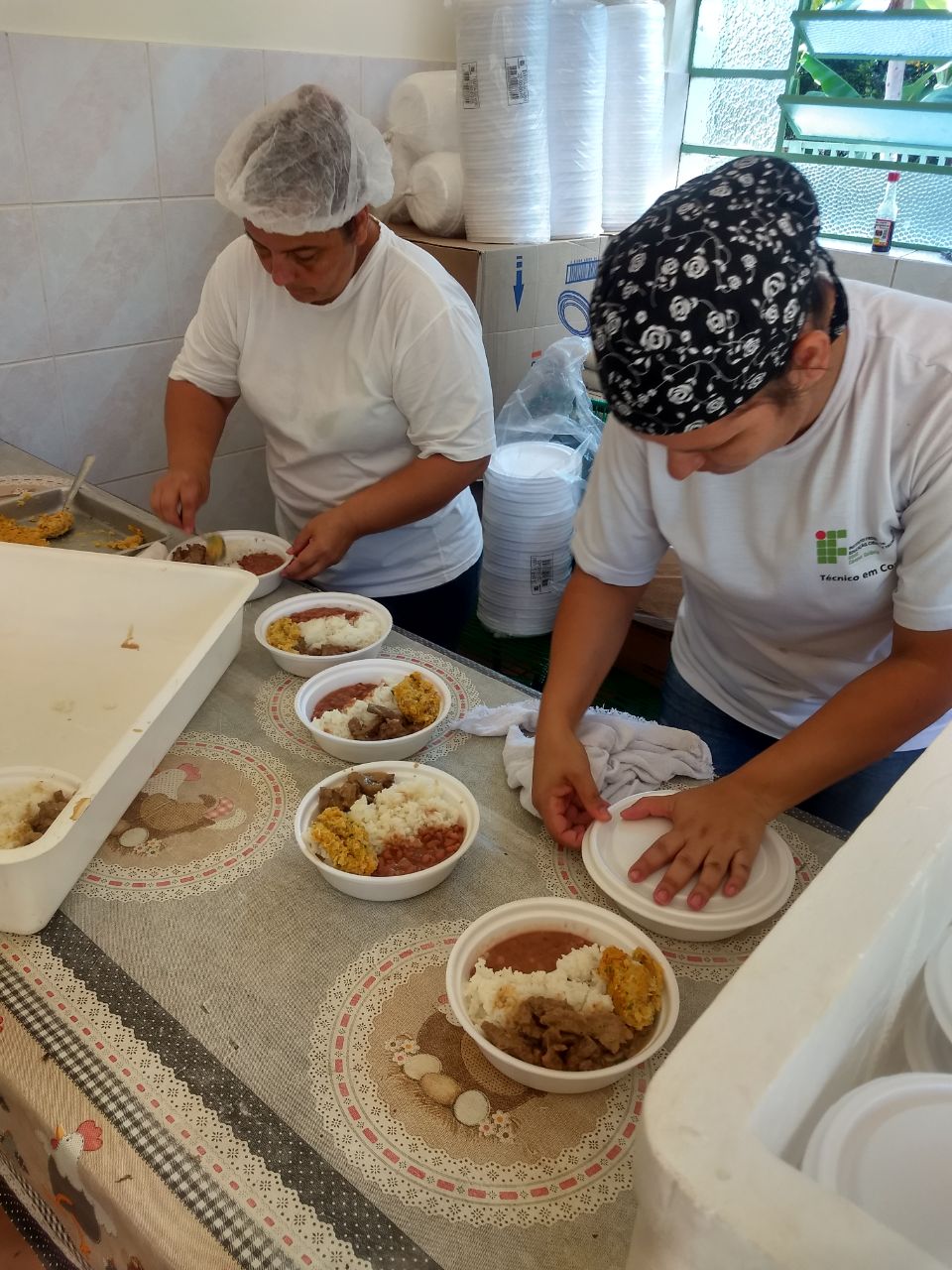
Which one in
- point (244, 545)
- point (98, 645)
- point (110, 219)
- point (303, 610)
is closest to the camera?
point (98, 645)


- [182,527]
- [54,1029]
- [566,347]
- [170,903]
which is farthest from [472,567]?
[54,1029]

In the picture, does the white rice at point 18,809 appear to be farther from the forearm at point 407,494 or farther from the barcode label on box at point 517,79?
the barcode label on box at point 517,79

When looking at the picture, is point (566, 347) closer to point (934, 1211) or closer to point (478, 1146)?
point (478, 1146)

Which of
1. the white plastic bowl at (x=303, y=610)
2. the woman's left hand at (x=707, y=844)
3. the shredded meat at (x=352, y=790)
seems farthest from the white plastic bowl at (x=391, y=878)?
the white plastic bowl at (x=303, y=610)

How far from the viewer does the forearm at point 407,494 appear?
1.98 meters

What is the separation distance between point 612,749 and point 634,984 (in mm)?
496

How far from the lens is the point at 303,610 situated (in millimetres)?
1741

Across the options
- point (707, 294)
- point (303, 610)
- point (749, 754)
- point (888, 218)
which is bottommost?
point (749, 754)

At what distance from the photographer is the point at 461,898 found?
3.81ft

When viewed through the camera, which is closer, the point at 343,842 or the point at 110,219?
the point at 343,842

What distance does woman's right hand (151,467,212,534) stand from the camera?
207 cm

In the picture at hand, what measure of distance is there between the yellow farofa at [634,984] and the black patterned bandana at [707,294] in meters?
0.59

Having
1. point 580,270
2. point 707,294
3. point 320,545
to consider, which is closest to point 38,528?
point 320,545

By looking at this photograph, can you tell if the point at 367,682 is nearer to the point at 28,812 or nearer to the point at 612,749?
the point at 612,749
